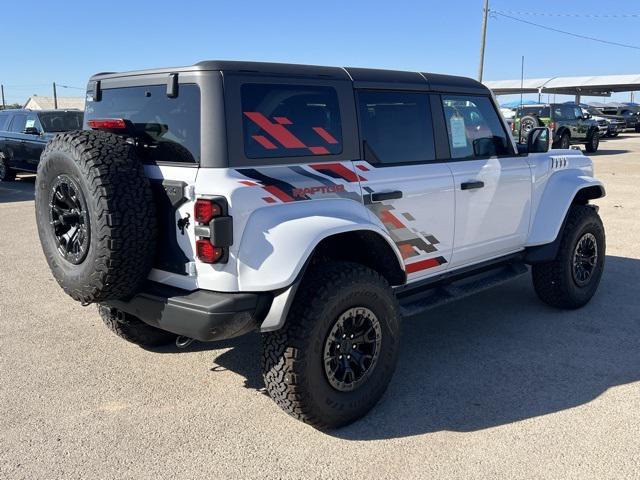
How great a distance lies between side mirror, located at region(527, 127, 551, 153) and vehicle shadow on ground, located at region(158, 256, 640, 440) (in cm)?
142

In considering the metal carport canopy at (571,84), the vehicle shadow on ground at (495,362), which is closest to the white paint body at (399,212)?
the vehicle shadow on ground at (495,362)

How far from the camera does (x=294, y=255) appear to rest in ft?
9.53

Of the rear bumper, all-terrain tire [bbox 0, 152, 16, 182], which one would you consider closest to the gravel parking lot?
the rear bumper

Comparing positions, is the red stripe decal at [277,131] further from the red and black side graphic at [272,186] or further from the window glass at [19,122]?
the window glass at [19,122]

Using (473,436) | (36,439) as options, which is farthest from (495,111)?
(36,439)

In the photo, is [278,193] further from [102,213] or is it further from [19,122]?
[19,122]

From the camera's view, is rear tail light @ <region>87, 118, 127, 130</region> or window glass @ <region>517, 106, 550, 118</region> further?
window glass @ <region>517, 106, 550, 118</region>

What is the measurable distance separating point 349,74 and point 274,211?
1.15 meters

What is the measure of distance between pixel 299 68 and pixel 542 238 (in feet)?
8.57

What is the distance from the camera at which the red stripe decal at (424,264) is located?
383 centimetres

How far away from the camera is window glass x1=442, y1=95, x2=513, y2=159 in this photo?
4230 mm

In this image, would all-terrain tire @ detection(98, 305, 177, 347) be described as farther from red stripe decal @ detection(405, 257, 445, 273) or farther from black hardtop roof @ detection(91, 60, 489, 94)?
red stripe decal @ detection(405, 257, 445, 273)

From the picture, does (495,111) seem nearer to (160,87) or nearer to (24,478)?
(160,87)

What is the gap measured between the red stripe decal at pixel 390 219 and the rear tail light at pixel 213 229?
108cm
